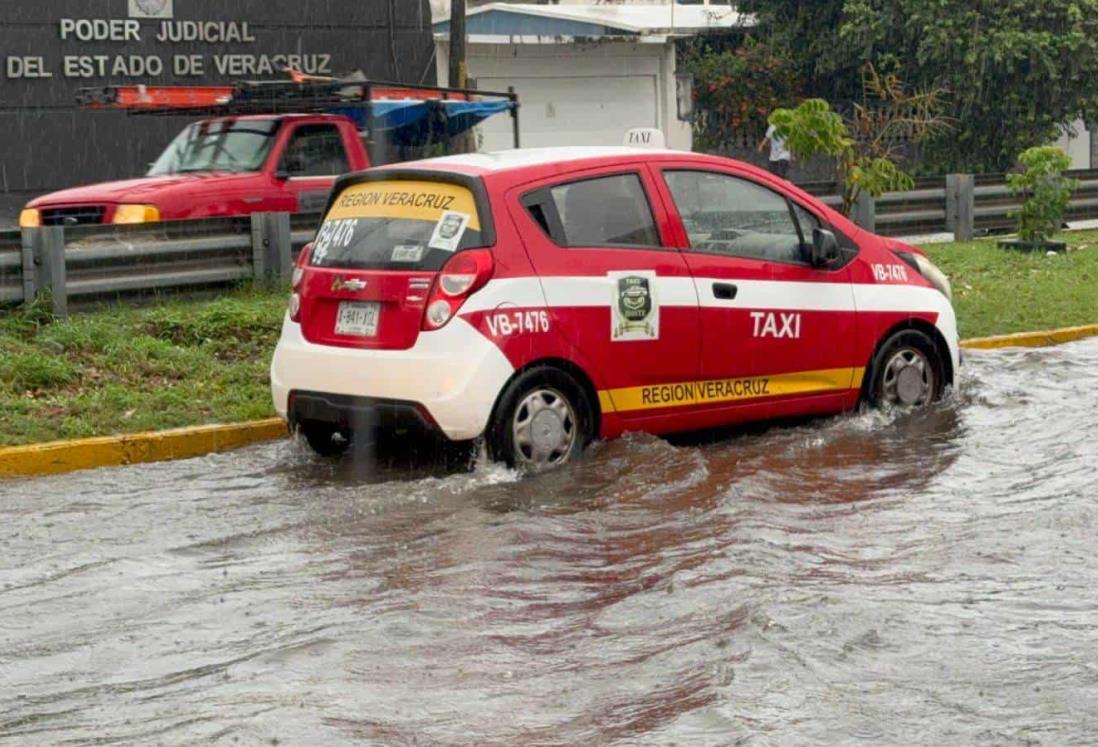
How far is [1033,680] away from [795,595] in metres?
1.17

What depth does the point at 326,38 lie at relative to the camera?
29594 mm

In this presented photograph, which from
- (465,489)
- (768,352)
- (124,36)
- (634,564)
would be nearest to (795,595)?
(634,564)

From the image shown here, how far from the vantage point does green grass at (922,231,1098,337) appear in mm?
14602

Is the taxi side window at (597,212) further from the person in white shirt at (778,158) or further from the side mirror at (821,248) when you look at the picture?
the person in white shirt at (778,158)

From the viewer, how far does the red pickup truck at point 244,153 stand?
1541 centimetres

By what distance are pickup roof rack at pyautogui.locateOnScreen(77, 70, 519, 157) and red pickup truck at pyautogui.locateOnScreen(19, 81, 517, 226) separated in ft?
0.04

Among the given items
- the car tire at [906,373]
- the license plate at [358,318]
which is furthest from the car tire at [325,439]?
the car tire at [906,373]

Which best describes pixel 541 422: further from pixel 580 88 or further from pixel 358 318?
pixel 580 88

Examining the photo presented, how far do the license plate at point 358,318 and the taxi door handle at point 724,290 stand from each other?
1.87 m

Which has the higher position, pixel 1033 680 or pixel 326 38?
pixel 326 38

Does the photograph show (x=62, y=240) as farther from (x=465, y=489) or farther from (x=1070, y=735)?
(x=1070, y=735)

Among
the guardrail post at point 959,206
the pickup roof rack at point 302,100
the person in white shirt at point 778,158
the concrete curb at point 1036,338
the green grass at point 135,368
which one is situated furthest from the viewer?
the person in white shirt at point 778,158

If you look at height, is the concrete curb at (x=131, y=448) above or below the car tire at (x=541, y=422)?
below

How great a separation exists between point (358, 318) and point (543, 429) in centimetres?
108
